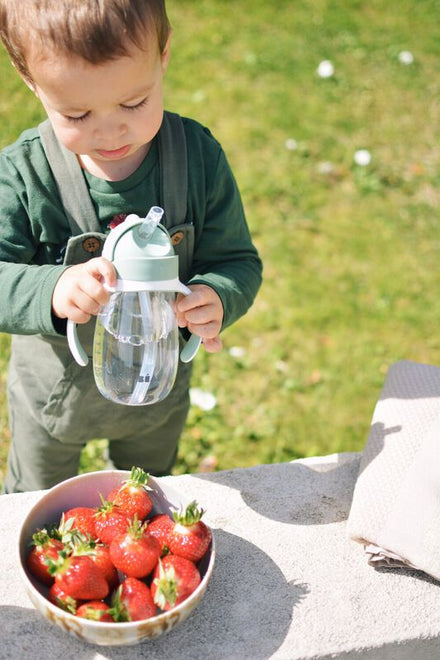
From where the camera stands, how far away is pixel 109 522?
1.70 meters

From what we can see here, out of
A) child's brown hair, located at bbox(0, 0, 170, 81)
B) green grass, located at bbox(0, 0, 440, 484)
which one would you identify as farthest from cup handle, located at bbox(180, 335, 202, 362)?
green grass, located at bbox(0, 0, 440, 484)

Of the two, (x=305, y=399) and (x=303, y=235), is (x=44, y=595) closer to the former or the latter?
(x=305, y=399)

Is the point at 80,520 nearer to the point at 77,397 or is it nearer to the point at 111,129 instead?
the point at 77,397

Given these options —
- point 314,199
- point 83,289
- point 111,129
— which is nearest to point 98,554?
point 83,289

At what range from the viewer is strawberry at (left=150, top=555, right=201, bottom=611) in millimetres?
1570

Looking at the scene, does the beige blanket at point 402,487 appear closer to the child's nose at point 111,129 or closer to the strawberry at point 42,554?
the strawberry at point 42,554

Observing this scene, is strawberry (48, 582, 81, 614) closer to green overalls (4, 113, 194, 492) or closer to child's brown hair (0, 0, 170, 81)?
green overalls (4, 113, 194, 492)

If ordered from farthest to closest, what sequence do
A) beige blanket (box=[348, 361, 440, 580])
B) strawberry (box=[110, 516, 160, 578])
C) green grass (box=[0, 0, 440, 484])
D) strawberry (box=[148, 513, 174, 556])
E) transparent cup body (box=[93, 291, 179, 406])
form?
green grass (box=[0, 0, 440, 484]) → beige blanket (box=[348, 361, 440, 580]) → transparent cup body (box=[93, 291, 179, 406]) → strawberry (box=[148, 513, 174, 556]) → strawberry (box=[110, 516, 160, 578])

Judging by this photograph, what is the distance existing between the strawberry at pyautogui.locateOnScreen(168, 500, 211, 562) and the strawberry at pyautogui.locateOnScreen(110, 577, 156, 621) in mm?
128

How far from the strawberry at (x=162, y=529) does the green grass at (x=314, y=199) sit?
1.43 m

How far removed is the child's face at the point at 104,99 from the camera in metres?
1.53

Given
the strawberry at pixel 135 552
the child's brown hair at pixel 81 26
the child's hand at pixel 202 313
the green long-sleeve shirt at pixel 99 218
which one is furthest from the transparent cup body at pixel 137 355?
the child's brown hair at pixel 81 26

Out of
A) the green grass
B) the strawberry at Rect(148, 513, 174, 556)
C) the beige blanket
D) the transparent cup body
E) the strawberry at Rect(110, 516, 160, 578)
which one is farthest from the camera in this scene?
the green grass

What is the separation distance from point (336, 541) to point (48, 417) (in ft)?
2.86
